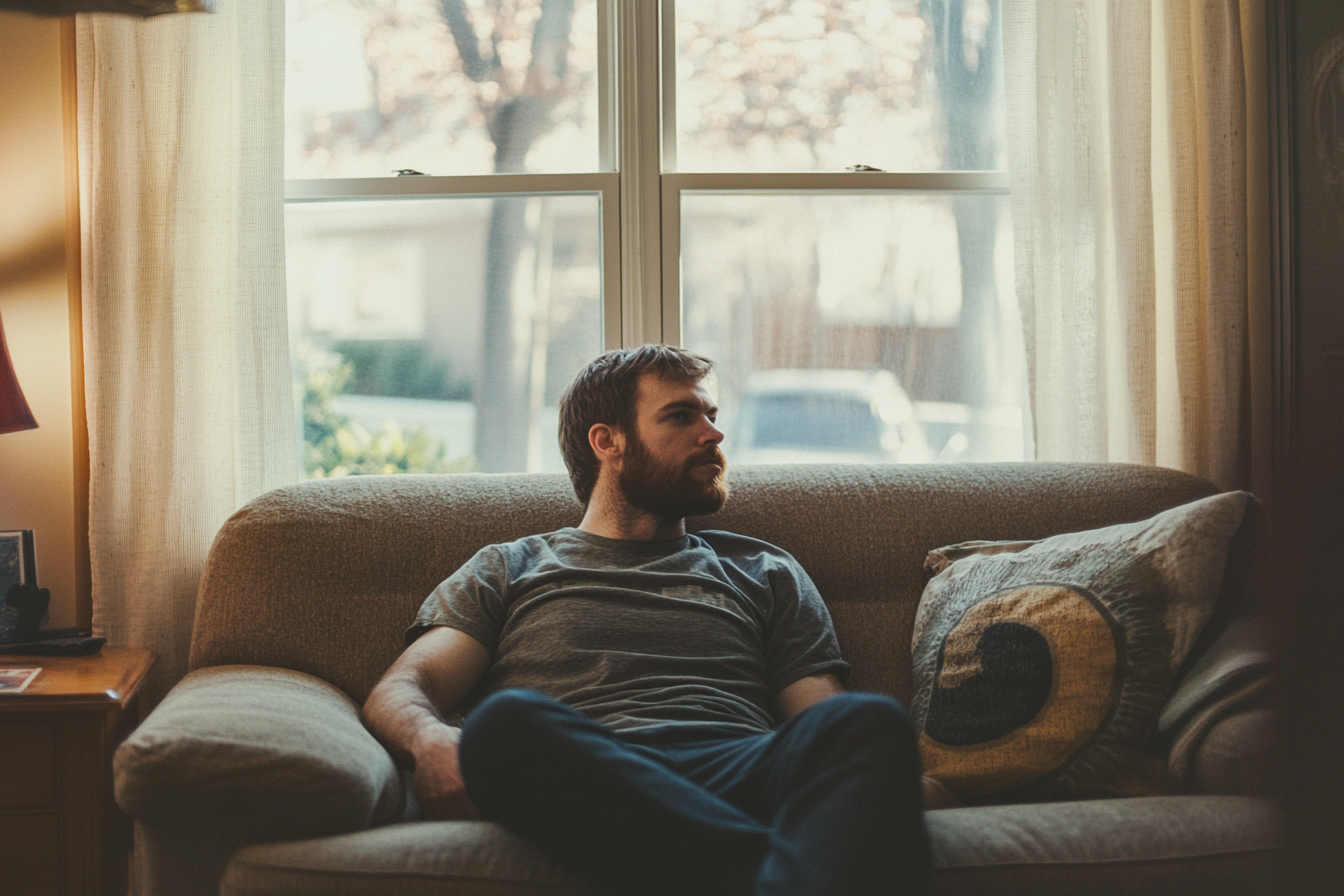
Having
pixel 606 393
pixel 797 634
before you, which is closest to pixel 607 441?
pixel 606 393

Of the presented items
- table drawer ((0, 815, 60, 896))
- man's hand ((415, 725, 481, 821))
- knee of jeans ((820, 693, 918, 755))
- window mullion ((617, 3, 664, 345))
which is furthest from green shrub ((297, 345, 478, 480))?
knee of jeans ((820, 693, 918, 755))

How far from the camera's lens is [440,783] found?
4.15ft

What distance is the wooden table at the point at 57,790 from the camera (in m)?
1.55

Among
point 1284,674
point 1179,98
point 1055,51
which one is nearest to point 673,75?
point 1055,51

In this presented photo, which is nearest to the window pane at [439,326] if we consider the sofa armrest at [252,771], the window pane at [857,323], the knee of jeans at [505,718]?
the window pane at [857,323]

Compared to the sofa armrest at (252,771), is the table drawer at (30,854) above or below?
below

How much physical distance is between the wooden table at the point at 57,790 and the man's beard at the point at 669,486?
3.00 ft

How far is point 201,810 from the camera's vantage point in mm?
1121

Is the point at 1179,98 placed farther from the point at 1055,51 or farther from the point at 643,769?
the point at 643,769

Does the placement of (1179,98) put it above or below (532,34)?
below

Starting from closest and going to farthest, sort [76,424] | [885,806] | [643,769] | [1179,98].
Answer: [885,806] → [643,769] → [76,424] → [1179,98]

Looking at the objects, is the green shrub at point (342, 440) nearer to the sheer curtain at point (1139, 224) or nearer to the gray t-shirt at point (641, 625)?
the gray t-shirt at point (641, 625)

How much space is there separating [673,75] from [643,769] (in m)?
1.74

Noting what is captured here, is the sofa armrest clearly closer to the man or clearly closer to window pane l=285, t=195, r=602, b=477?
the man
